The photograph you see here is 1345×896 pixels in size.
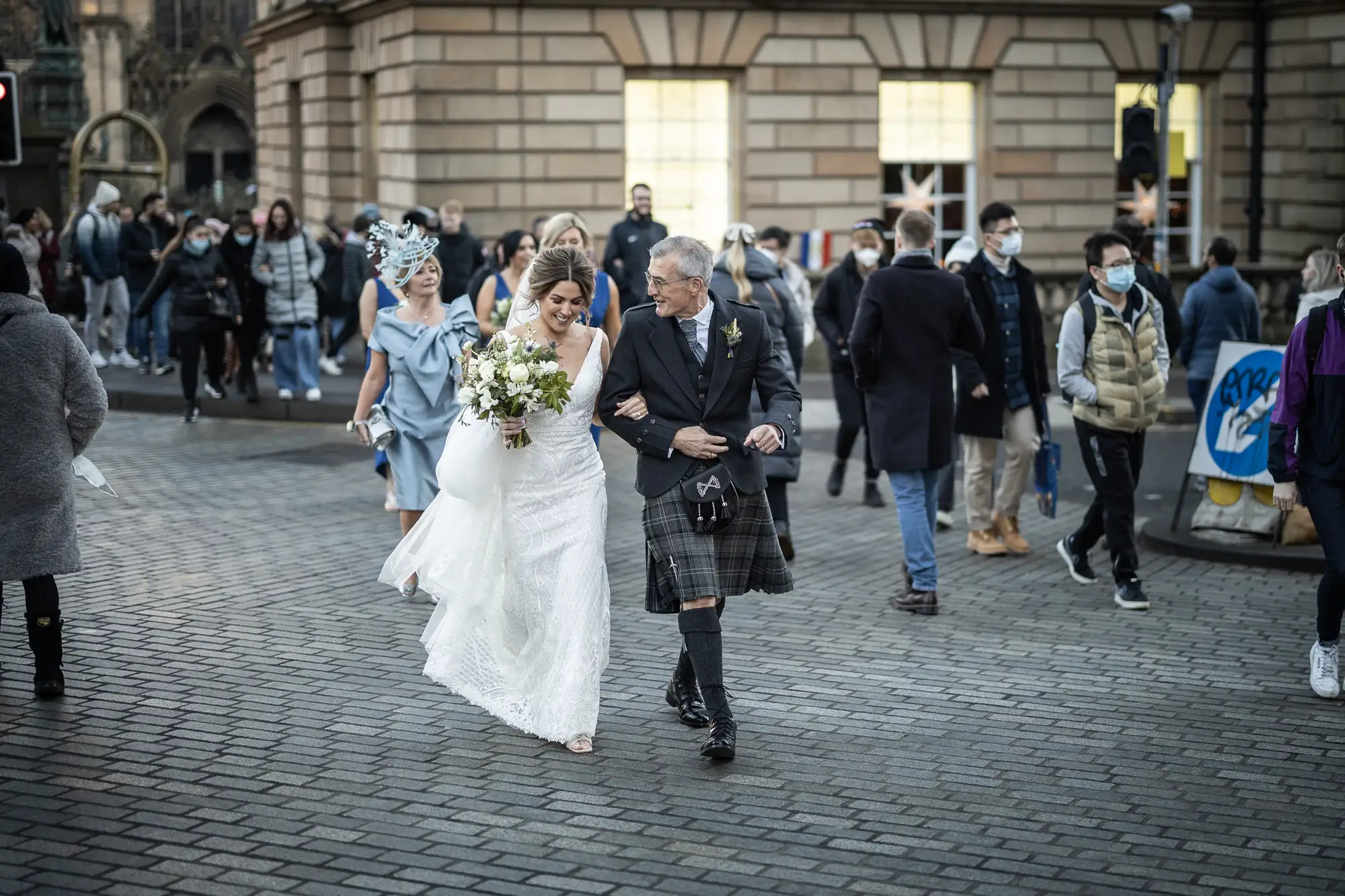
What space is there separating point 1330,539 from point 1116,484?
6.64ft

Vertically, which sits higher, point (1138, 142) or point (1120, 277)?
point (1138, 142)

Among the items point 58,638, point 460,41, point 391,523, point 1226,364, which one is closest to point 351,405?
point 391,523

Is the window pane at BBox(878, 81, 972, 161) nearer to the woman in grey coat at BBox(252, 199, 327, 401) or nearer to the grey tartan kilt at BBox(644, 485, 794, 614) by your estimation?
the woman in grey coat at BBox(252, 199, 327, 401)

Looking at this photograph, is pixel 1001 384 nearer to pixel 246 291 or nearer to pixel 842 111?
pixel 246 291

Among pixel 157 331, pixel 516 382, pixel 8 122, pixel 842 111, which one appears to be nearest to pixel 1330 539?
pixel 516 382

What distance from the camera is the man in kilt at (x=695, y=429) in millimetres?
6559

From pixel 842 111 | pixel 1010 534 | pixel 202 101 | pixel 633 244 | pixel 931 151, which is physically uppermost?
pixel 202 101

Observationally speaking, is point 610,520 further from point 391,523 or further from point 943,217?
point 943,217

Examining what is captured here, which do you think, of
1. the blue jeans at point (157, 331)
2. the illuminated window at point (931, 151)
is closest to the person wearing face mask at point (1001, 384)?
the blue jeans at point (157, 331)

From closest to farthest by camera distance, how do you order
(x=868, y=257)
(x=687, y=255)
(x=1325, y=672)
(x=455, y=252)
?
(x=687, y=255)
(x=1325, y=672)
(x=868, y=257)
(x=455, y=252)

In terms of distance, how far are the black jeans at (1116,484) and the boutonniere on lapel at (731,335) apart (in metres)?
3.26

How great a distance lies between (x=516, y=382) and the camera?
6.66 m

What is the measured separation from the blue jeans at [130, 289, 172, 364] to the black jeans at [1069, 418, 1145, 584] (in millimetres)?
12998

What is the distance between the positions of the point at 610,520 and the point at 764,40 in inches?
547
